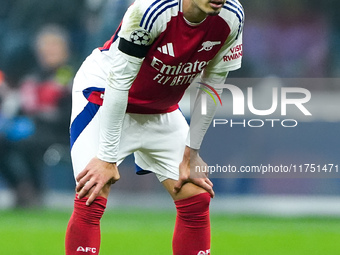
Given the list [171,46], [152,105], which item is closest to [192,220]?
[152,105]

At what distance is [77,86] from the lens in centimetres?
423

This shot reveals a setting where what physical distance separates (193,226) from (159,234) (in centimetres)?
258

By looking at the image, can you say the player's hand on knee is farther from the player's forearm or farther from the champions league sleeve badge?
the champions league sleeve badge

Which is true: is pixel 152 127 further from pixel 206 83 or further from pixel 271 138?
pixel 271 138

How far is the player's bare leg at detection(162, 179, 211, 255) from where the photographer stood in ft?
13.7

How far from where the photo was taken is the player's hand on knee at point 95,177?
12.5 ft

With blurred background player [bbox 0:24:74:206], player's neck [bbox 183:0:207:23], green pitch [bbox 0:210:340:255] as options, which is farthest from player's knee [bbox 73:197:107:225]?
blurred background player [bbox 0:24:74:206]

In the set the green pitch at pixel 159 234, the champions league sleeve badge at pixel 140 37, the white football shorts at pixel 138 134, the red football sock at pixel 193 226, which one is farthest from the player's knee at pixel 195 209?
the green pitch at pixel 159 234

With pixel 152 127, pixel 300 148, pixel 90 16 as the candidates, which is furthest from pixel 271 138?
pixel 152 127

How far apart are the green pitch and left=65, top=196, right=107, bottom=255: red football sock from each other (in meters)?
1.71

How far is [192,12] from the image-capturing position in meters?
3.72

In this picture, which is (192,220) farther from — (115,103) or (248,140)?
(248,140)

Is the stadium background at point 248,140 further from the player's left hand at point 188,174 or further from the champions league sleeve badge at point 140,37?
the champions league sleeve badge at point 140,37

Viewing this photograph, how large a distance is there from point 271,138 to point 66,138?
6.97 ft
